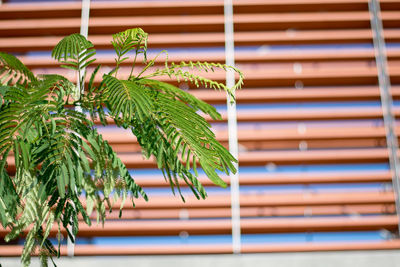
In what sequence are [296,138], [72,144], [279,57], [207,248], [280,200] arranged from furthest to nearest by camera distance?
[279,57], [296,138], [280,200], [207,248], [72,144]

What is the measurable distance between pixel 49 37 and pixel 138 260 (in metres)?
2.17

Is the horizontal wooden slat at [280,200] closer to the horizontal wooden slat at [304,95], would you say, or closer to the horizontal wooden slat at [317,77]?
the horizontal wooden slat at [304,95]

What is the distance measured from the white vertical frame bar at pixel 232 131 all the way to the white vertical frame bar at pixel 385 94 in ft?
3.80

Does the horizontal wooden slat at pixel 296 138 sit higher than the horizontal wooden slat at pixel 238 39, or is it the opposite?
the horizontal wooden slat at pixel 238 39

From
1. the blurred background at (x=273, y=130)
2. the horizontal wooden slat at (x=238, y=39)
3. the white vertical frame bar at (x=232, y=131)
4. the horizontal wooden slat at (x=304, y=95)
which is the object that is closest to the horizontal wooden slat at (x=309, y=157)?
the blurred background at (x=273, y=130)

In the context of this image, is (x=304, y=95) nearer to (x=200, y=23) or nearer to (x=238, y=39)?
(x=238, y=39)

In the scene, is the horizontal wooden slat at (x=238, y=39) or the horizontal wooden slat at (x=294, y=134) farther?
the horizontal wooden slat at (x=238, y=39)

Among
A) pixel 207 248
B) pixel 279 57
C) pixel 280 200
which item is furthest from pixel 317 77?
pixel 207 248

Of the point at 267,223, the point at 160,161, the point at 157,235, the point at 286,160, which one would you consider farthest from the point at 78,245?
the point at 160,161

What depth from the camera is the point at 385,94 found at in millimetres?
3576

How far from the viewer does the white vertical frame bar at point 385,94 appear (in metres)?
3.34

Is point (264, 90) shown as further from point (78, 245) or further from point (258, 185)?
point (78, 245)

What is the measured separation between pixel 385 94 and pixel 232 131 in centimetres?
125

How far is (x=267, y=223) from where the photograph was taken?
3262mm
